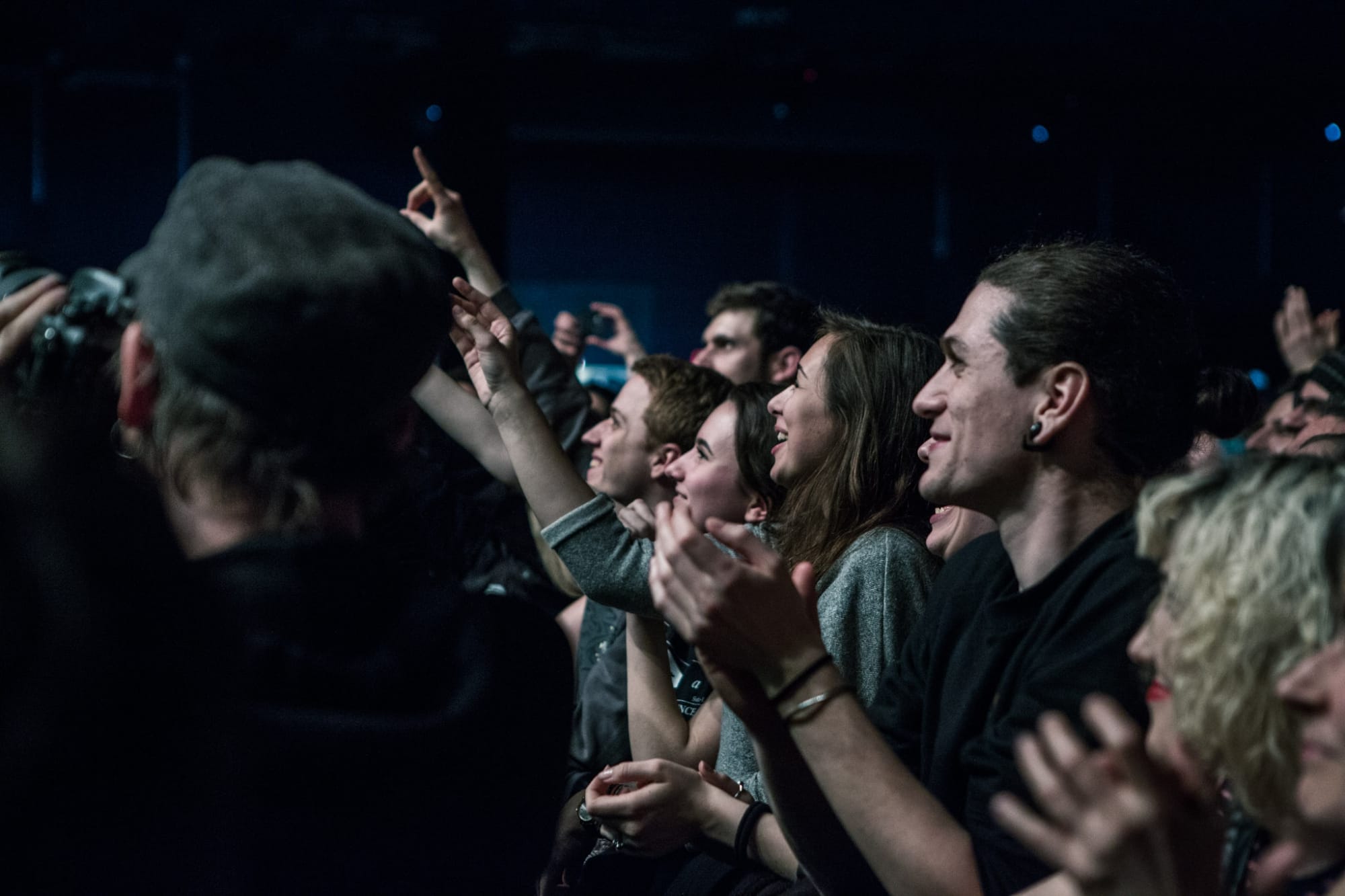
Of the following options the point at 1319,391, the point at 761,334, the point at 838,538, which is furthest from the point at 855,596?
the point at 761,334

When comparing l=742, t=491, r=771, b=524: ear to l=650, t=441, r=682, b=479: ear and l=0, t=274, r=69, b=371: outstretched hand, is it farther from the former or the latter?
l=0, t=274, r=69, b=371: outstretched hand

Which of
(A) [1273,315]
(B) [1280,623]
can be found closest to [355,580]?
(B) [1280,623]

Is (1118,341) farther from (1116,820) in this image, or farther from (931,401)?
(1116,820)

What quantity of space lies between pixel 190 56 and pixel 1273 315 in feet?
22.6

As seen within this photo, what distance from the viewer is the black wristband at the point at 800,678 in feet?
4.24

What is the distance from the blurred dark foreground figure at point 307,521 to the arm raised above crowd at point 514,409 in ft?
4.06

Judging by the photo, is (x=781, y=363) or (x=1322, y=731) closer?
(x=1322, y=731)

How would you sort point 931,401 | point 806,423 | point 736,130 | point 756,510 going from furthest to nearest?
point 736,130 < point 756,510 < point 806,423 < point 931,401

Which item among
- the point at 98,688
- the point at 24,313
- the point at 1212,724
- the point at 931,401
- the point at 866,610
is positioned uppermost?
the point at 24,313

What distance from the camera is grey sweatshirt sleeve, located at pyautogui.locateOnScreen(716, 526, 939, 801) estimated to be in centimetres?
191

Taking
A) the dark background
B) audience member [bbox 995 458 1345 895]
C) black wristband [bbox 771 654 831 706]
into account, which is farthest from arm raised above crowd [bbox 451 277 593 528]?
the dark background

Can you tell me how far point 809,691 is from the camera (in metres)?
1.29

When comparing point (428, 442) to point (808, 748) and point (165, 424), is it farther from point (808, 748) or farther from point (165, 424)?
point (165, 424)

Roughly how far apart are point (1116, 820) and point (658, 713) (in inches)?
60.6
